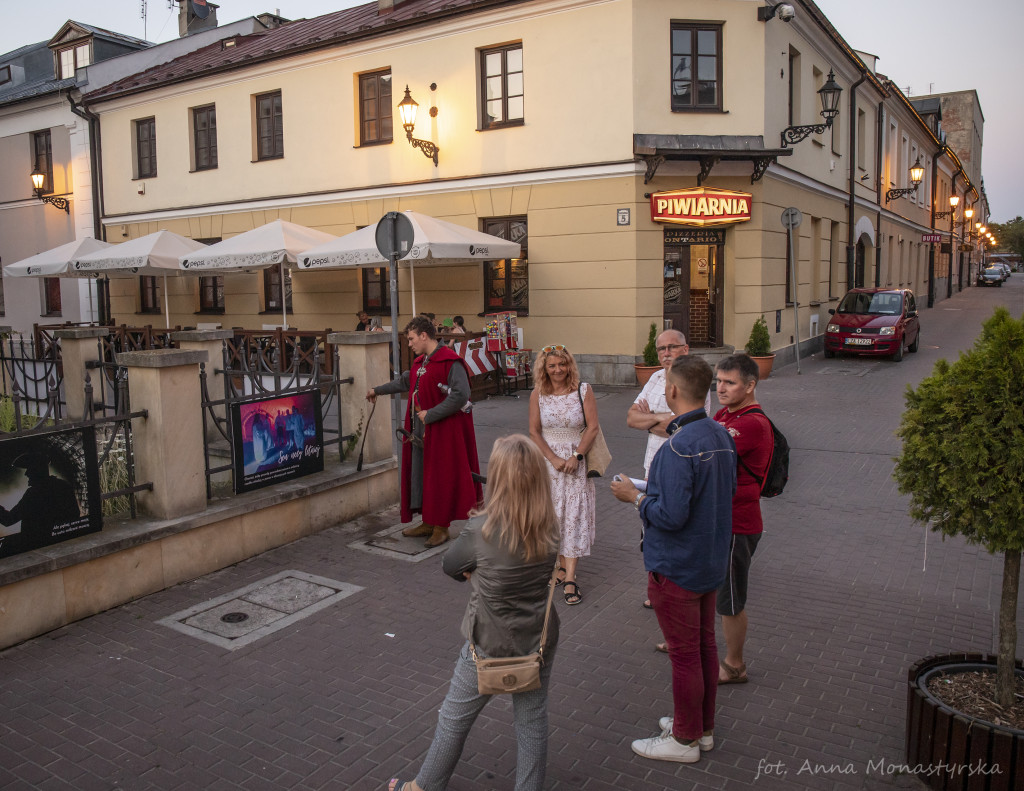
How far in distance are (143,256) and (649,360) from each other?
403 inches

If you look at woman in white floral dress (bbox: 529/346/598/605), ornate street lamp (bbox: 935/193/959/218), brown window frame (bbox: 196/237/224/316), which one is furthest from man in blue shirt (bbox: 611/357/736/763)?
ornate street lamp (bbox: 935/193/959/218)

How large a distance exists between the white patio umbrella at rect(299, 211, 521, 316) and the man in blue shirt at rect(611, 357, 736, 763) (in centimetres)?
1059

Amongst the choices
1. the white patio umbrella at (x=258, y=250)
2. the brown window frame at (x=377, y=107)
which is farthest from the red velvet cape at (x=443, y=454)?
the brown window frame at (x=377, y=107)

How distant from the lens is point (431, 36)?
1755 centimetres

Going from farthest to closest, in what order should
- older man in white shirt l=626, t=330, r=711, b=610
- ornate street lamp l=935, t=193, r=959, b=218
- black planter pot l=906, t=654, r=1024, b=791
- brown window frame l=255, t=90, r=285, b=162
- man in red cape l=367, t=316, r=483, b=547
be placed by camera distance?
ornate street lamp l=935, t=193, r=959, b=218
brown window frame l=255, t=90, r=285, b=162
man in red cape l=367, t=316, r=483, b=547
older man in white shirt l=626, t=330, r=711, b=610
black planter pot l=906, t=654, r=1024, b=791

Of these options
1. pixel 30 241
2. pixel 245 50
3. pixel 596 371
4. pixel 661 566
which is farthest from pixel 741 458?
pixel 30 241

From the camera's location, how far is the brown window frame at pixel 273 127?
20375 millimetres

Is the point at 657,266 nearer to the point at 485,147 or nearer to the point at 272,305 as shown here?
the point at 485,147

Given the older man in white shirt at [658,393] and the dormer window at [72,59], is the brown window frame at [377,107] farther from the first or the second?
the older man in white shirt at [658,393]

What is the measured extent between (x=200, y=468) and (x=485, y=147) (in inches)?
492

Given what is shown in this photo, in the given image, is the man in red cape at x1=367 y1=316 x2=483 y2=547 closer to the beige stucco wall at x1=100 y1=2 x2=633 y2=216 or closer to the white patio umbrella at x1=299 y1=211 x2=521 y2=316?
the white patio umbrella at x1=299 y1=211 x2=521 y2=316

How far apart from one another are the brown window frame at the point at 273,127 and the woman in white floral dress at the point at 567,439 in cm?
1681

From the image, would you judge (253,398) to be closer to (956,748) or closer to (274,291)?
(956,748)

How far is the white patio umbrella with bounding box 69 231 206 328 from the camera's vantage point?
16.5m
